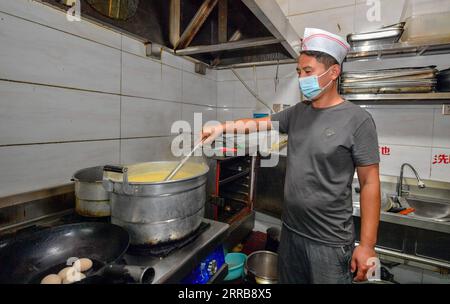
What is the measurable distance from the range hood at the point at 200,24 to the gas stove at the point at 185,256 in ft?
3.30

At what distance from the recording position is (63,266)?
0.73 m

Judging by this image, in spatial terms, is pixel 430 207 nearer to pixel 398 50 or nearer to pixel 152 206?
pixel 398 50

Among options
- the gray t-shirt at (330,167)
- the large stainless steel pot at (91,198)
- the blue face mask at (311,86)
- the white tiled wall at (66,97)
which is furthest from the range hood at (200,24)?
the large stainless steel pot at (91,198)

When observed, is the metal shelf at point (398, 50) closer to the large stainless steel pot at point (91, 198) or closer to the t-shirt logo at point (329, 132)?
the t-shirt logo at point (329, 132)

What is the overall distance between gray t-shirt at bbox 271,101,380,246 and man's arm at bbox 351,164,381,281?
5 centimetres

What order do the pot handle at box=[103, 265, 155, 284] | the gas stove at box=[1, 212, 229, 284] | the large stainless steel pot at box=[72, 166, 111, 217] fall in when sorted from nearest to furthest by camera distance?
the pot handle at box=[103, 265, 155, 284], the gas stove at box=[1, 212, 229, 284], the large stainless steel pot at box=[72, 166, 111, 217]

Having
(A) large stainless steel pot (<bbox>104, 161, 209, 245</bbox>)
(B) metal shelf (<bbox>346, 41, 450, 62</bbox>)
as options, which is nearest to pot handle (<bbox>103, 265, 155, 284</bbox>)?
(A) large stainless steel pot (<bbox>104, 161, 209, 245</bbox>)

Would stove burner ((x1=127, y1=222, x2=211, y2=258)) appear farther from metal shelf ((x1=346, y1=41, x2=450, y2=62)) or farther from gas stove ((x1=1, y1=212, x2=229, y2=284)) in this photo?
metal shelf ((x1=346, y1=41, x2=450, y2=62))

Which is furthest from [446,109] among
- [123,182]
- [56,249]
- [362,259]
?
[56,249]

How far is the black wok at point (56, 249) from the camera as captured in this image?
2.23 ft

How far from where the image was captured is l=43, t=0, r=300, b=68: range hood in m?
1.28

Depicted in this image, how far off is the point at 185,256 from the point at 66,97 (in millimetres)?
1047

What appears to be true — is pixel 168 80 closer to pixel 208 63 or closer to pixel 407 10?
pixel 208 63

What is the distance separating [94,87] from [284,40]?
1176 mm
